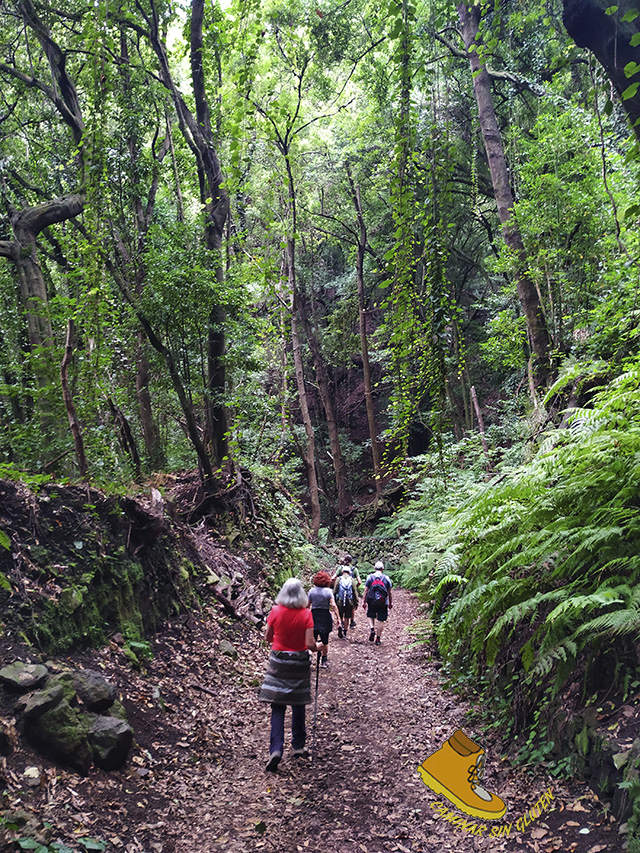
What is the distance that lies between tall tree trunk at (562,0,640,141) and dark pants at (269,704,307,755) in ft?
16.6

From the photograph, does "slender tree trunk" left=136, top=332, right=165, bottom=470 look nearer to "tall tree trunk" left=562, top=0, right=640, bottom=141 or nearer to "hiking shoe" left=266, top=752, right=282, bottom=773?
"hiking shoe" left=266, top=752, right=282, bottom=773

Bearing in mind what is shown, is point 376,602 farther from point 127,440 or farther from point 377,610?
point 127,440

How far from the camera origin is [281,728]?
15.0ft

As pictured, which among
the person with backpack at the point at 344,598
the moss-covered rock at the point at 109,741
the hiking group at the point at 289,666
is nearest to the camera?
the moss-covered rock at the point at 109,741

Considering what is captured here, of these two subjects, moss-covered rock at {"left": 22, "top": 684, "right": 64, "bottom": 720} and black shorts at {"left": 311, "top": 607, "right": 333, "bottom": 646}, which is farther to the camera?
black shorts at {"left": 311, "top": 607, "right": 333, "bottom": 646}

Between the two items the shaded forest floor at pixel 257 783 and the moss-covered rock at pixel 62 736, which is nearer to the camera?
the shaded forest floor at pixel 257 783

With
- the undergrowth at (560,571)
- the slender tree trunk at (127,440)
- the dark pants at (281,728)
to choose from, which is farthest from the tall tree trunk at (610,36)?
the slender tree trunk at (127,440)

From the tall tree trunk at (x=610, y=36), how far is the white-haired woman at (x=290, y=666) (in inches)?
177

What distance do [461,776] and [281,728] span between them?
1.54 meters

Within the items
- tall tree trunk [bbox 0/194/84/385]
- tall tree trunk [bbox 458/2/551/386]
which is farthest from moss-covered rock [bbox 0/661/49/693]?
tall tree trunk [bbox 458/2/551/386]

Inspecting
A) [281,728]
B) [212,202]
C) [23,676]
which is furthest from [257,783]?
[212,202]

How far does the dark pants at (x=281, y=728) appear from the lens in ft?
14.8

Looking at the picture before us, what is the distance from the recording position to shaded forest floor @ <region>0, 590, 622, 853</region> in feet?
10.4

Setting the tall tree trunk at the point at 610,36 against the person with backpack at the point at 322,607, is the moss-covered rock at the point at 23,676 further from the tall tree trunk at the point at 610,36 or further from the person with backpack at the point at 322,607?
the tall tree trunk at the point at 610,36
